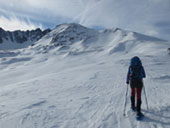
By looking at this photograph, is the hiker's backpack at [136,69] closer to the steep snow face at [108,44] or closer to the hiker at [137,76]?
the hiker at [137,76]

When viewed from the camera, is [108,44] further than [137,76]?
Yes

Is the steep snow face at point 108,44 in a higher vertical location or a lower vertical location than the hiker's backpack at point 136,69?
higher

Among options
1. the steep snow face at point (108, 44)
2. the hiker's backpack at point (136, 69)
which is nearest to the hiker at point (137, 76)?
the hiker's backpack at point (136, 69)

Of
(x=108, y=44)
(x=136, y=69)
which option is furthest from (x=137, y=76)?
(x=108, y=44)

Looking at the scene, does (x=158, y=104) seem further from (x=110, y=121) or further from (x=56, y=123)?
(x=56, y=123)

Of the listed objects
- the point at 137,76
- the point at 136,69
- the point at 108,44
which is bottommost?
the point at 137,76

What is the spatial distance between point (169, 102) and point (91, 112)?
368 centimetres

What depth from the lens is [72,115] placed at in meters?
5.26

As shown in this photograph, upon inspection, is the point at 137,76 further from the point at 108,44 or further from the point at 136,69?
the point at 108,44

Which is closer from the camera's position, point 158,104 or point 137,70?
point 137,70

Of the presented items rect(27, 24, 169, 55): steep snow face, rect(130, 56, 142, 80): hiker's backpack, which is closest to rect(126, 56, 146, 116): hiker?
rect(130, 56, 142, 80): hiker's backpack

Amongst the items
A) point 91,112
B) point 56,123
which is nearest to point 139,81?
point 91,112

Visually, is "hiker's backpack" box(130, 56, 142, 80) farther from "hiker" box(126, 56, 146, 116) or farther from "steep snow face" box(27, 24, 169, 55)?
"steep snow face" box(27, 24, 169, 55)

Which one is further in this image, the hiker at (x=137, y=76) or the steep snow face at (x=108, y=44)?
the steep snow face at (x=108, y=44)
